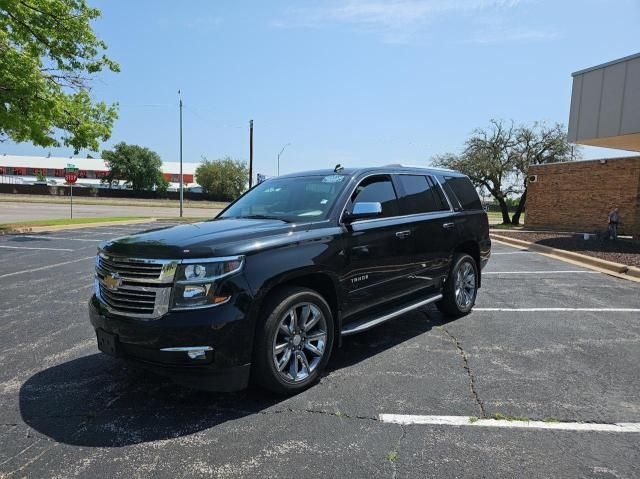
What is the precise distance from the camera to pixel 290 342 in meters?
3.85

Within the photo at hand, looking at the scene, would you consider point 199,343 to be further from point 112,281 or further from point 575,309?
point 575,309

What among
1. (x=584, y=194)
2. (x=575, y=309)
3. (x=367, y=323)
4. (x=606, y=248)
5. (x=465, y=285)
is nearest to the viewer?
(x=367, y=323)

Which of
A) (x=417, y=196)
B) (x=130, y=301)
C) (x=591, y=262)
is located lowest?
(x=591, y=262)

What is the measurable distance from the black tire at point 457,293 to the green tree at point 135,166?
Result: 81.1m

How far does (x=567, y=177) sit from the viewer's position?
82.6 ft

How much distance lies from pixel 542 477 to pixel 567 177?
1016 inches

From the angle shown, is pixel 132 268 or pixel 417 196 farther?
pixel 417 196

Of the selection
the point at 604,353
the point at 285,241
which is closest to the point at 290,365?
the point at 285,241

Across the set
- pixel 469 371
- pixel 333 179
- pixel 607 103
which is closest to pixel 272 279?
pixel 333 179

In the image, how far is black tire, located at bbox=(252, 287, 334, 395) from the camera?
11.7ft

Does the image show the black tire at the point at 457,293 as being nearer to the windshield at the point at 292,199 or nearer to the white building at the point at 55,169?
the windshield at the point at 292,199

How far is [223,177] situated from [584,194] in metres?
66.2

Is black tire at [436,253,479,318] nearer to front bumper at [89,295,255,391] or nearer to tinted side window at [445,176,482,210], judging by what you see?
tinted side window at [445,176,482,210]

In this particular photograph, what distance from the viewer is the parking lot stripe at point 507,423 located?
11.0ft
